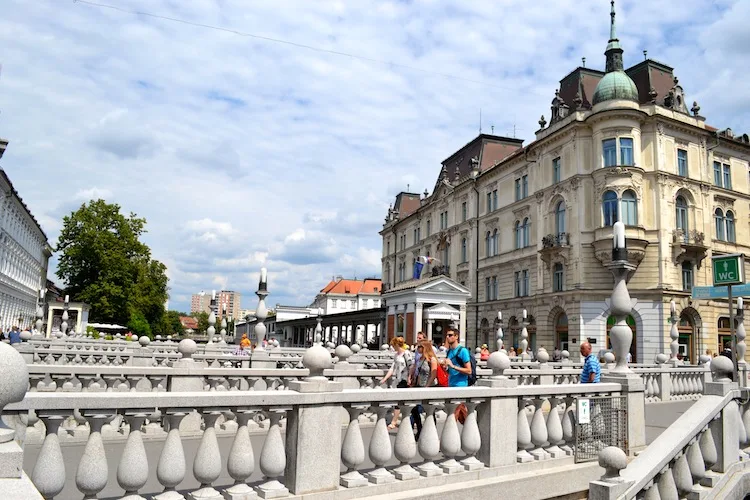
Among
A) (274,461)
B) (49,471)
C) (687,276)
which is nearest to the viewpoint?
(49,471)

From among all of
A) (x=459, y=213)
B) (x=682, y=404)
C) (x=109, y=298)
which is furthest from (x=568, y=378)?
(x=109, y=298)

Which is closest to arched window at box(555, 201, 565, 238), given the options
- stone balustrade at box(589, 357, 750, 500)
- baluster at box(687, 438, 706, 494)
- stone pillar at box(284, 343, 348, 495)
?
stone balustrade at box(589, 357, 750, 500)

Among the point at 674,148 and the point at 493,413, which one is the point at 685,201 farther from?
the point at 493,413

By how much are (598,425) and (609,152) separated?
32.0 m

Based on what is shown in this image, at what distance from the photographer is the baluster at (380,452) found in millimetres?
5156

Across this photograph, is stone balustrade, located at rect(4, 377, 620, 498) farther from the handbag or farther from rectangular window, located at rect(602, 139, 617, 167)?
rectangular window, located at rect(602, 139, 617, 167)

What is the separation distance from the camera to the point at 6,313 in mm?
56375

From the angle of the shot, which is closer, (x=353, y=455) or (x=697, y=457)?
(x=353, y=455)

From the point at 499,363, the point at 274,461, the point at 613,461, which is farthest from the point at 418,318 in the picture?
the point at 274,461

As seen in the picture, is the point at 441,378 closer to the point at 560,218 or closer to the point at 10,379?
the point at 10,379

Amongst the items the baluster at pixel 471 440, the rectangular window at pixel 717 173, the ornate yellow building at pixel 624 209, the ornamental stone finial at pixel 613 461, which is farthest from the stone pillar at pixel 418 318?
the ornamental stone finial at pixel 613 461

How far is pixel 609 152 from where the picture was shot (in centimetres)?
3584

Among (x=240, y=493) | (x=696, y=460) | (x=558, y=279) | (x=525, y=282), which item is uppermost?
(x=525, y=282)

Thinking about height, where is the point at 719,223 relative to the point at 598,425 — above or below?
above
